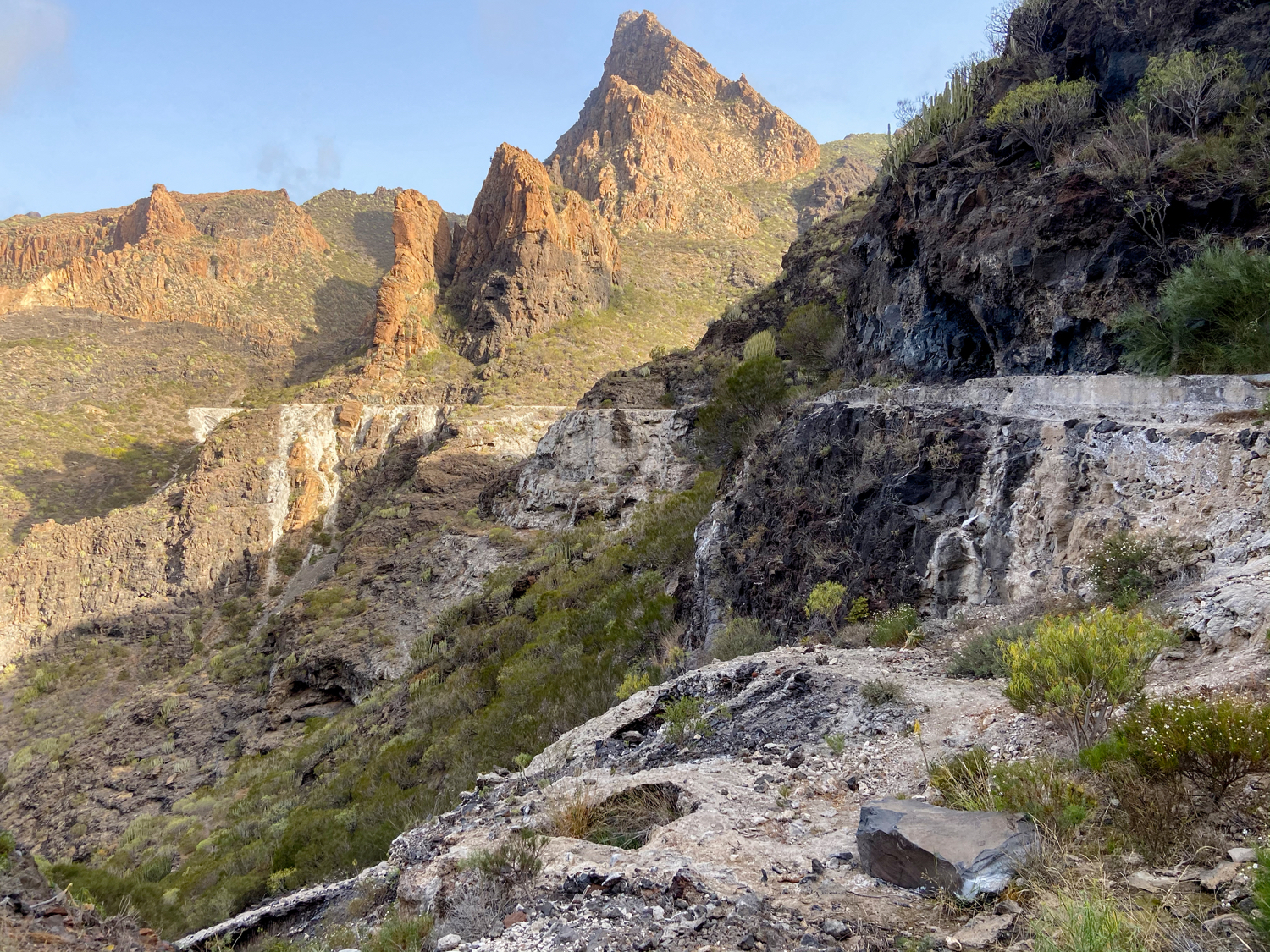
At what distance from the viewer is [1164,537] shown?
6422 millimetres

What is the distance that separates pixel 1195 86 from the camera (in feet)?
37.1

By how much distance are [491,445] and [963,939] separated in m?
37.5

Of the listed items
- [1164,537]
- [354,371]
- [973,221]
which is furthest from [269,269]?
[1164,537]

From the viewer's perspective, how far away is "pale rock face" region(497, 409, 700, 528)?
29.4m

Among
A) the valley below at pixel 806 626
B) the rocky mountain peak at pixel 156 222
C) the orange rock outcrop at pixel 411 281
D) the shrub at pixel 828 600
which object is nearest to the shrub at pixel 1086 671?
the valley below at pixel 806 626

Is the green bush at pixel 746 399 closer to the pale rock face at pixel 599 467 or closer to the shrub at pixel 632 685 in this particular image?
the pale rock face at pixel 599 467

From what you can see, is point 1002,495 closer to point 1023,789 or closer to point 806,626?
point 806,626

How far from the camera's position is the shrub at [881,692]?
5.92m

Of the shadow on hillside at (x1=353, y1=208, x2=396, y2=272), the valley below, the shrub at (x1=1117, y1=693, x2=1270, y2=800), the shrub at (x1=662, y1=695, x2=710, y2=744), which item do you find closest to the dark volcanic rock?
the valley below

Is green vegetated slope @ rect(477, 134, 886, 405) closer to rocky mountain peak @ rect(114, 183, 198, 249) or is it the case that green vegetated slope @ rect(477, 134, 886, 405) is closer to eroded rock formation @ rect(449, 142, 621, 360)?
eroded rock formation @ rect(449, 142, 621, 360)

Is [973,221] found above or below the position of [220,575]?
above

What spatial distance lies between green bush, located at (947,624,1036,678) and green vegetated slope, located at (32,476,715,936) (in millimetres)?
5838

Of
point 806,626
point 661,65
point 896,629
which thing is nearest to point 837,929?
point 896,629

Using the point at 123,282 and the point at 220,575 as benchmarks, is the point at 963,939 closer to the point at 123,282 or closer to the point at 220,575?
the point at 220,575
